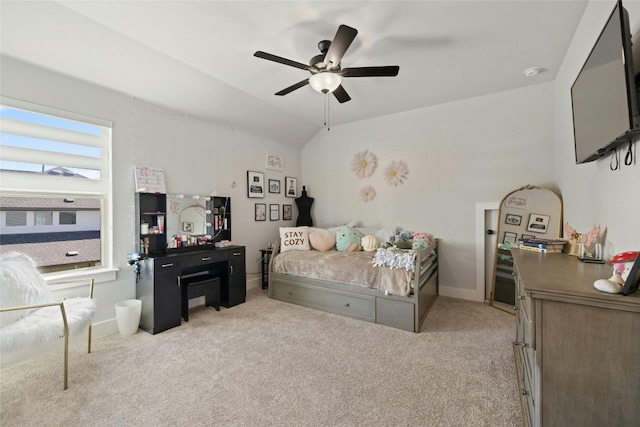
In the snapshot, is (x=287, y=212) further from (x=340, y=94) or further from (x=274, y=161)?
(x=340, y=94)

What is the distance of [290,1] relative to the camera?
6.26 ft

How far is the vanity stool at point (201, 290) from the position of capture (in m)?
3.08

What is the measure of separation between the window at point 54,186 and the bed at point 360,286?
2.05m

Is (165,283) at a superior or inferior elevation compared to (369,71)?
inferior

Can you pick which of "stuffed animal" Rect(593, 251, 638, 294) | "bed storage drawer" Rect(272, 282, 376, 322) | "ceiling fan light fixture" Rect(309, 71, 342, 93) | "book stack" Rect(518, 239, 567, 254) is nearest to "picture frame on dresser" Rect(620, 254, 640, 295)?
"stuffed animal" Rect(593, 251, 638, 294)

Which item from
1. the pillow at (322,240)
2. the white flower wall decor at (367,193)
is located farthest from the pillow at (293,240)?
the white flower wall decor at (367,193)

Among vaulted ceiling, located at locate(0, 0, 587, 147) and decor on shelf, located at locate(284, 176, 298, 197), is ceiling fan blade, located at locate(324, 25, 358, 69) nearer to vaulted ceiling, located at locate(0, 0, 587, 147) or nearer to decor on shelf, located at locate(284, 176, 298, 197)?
vaulted ceiling, located at locate(0, 0, 587, 147)

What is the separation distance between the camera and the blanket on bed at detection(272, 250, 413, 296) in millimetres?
2908

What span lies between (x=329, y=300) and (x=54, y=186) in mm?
2980

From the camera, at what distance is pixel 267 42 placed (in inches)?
93.5

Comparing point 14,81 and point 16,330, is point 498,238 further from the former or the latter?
point 14,81

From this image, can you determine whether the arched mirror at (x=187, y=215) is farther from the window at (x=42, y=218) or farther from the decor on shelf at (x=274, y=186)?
the decor on shelf at (x=274, y=186)

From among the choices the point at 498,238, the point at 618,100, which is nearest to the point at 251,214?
the point at 498,238

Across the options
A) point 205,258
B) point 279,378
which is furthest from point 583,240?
point 205,258
